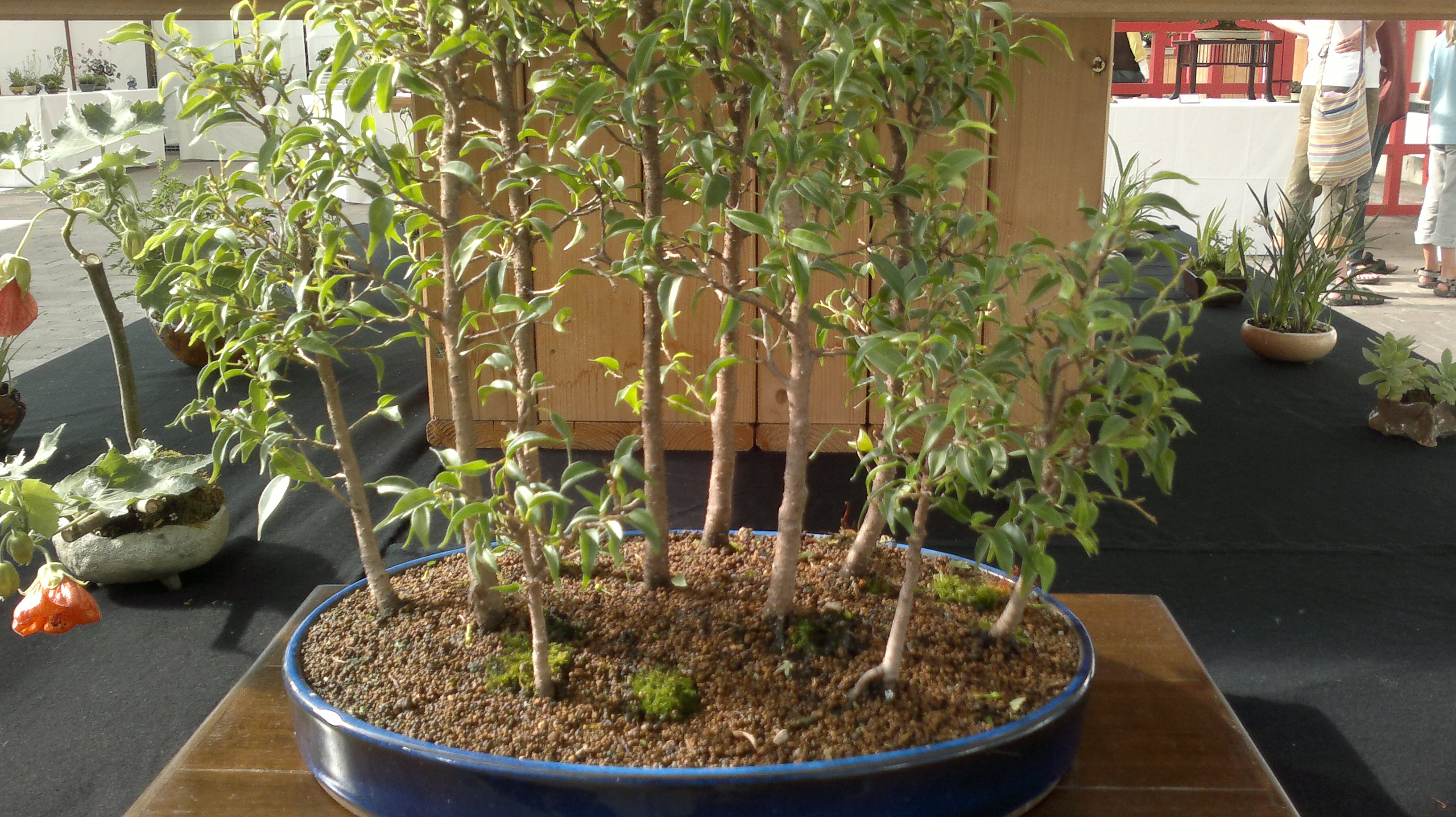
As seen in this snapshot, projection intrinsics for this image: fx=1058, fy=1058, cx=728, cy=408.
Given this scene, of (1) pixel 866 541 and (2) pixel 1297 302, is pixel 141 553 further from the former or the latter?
(2) pixel 1297 302

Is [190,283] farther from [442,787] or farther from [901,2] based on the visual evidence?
[901,2]

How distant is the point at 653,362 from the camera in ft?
3.18

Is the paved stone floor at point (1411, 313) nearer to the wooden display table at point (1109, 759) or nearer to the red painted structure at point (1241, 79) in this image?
the red painted structure at point (1241, 79)

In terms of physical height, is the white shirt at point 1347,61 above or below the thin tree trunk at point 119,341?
above

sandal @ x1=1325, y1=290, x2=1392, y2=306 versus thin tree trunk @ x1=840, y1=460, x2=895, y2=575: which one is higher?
thin tree trunk @ x1=840, y1=460, x2=895, y2=575

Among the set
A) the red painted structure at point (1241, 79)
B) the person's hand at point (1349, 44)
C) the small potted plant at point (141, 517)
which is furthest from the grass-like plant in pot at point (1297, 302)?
the red painted structure at point (1241, 79)

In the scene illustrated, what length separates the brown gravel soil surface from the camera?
0.79 metres

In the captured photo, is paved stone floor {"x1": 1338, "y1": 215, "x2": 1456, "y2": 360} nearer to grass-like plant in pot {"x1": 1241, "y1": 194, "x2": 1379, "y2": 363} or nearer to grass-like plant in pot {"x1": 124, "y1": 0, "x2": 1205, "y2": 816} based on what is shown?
grass-like plant in pot {"x1": 1241, "y1": 194, "x2": 1379, "y2": 363}

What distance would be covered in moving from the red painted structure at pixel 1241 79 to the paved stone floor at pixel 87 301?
94 centimetres

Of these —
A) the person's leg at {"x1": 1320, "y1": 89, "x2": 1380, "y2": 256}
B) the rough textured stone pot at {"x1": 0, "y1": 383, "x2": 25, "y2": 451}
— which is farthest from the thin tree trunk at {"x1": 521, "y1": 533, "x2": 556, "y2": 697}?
the person's leg at {"x1": 1320, "y1": 89, "x2": 1380, "y2": 256}

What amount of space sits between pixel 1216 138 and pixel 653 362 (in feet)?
16.3

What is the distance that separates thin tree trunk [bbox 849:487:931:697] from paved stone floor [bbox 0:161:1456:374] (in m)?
1.98

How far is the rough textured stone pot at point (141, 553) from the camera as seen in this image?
1413 millimetres

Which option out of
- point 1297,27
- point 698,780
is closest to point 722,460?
point 698,780
